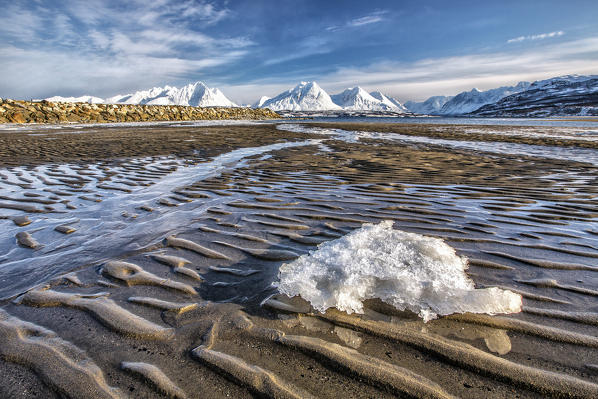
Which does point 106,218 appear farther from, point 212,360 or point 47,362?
point 212,360

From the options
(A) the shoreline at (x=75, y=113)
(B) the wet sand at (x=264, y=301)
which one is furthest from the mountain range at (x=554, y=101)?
(B) the wet sand at (x=264, y=301)

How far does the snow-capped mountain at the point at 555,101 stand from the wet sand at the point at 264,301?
404 ft

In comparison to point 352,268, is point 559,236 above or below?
below

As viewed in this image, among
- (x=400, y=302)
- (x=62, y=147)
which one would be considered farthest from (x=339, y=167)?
(x=62, y=147)

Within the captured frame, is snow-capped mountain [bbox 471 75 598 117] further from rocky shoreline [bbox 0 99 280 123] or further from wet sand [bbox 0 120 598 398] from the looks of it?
wet sand [bbox 0 120 598 398]

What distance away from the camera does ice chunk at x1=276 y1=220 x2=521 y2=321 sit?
7.84ft

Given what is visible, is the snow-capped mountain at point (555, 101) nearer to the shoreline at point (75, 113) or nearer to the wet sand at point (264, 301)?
the shoreline at point (75, 113)

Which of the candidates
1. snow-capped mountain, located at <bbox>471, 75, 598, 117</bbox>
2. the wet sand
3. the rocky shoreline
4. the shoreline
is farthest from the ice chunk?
snow-capped mountain, located at <bbox>471, 75, 598, 117</bbox>

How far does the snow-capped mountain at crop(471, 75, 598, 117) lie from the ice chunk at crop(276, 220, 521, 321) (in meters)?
125

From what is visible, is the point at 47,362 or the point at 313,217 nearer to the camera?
the point at 47,362

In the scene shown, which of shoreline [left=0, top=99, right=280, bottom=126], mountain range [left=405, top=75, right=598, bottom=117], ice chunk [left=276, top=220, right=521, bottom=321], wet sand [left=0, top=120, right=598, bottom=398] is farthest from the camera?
mountain range [left=405, top=75, right=598, bottom=117]

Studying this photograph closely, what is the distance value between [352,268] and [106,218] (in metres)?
4.26

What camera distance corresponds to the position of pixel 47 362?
75.1 inches

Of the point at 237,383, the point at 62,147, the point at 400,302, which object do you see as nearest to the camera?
the point at 237,383
